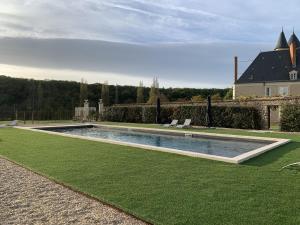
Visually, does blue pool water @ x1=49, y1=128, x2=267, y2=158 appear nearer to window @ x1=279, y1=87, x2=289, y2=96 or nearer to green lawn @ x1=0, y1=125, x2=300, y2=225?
green lawn @ x1=0, y1=125, x2=300, y2=225

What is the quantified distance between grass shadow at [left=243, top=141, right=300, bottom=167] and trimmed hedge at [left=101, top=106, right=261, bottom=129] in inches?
335

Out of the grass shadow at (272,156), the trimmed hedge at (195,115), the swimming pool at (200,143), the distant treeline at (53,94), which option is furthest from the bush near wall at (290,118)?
the distant treeline at (53,94)

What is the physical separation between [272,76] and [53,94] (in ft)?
85.2

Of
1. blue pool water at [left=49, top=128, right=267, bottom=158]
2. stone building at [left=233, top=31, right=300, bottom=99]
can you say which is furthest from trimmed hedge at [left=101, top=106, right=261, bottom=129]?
stone building at [left=233, top=31, right=300, bottom=99]

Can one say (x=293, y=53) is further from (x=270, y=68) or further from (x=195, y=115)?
(x=195, y=115)

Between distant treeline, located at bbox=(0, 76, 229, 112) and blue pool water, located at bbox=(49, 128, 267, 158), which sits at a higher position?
distant treeline, located at bbox=(0, 76, 229, 112)

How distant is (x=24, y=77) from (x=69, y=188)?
3648 centimetres

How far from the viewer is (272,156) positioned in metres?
9.09

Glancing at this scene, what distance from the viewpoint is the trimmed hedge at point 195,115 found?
1981 centimetres

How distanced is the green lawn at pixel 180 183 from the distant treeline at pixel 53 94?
26228 mm

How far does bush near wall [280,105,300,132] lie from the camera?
667 inches

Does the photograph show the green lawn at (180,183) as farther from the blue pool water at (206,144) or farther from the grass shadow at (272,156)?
the blue pool water at (206,144)

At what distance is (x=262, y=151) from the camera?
31.4 feet

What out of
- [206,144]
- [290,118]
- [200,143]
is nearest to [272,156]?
[206,144]
